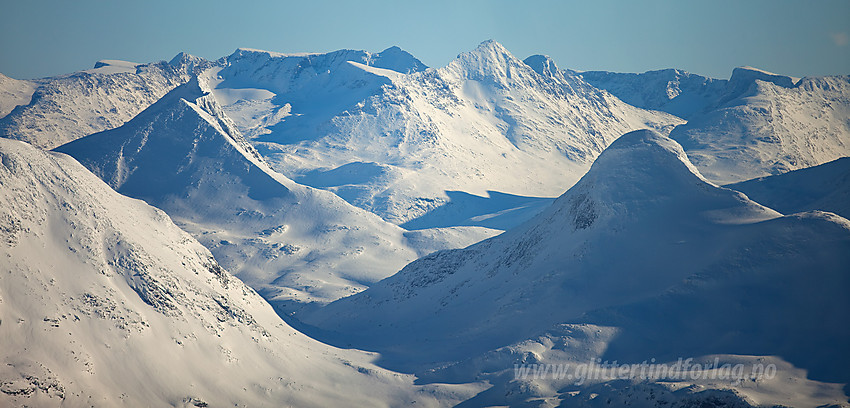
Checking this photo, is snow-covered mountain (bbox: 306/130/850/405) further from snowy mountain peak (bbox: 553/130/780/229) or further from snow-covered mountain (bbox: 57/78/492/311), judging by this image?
snow-covered mountain (bbox: 57/78/492/311)

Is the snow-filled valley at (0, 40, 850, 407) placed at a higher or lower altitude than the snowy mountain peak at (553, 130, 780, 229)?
lower

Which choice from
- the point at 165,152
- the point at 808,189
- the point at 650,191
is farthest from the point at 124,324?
the point at 165,152

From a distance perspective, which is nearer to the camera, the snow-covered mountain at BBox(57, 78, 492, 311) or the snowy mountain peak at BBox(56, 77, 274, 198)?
the snow-covered mountain at BBox(57, 78, 492, 311)

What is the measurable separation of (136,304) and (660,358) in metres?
57.9

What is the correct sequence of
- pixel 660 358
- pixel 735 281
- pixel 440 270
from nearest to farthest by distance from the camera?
1. pixel 660 358
2. pixel 735 281
3. pixel 440 270

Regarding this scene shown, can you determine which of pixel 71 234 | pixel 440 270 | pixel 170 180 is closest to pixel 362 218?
pixel 170 180

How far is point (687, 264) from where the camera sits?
77.6 meters

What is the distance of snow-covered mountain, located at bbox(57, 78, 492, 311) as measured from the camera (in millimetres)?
165000

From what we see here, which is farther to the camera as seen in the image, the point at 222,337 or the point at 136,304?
the point at 222,337

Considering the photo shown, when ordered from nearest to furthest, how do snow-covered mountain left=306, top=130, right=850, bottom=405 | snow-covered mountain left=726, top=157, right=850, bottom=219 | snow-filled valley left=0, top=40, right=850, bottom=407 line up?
snow-filled valley left=0, top=40, right=850, bottom=407
snow-covered mountain left=306, top=130, right=850, bottom=405
snow-covered mountain left=726, top=157, right=850, bottom=219

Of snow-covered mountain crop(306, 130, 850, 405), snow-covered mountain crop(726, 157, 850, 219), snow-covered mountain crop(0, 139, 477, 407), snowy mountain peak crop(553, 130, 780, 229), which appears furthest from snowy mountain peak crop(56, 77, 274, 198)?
snow-covered mountain crop(726, 157, 850, 219)

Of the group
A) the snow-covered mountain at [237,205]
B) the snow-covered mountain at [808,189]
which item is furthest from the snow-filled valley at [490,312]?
the snow-covered mountain at [237,205]

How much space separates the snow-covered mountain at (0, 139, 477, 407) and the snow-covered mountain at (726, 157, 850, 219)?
8109 centimetres

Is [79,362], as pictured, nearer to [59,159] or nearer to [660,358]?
[59,159]
